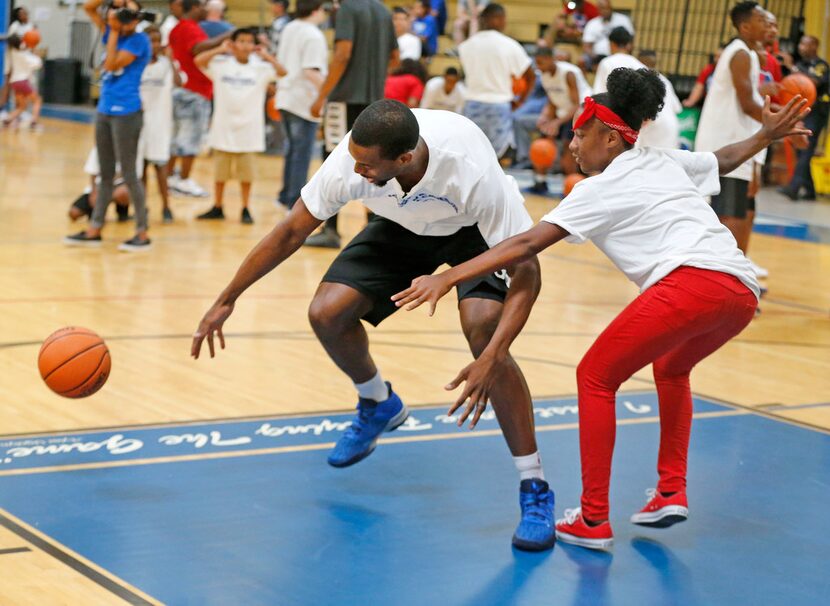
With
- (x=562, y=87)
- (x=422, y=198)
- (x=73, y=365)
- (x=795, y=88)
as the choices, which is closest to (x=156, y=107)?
(x=795, y=88)

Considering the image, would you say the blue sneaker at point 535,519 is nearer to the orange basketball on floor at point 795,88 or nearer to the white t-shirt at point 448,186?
the white t-shirt at point 448,186

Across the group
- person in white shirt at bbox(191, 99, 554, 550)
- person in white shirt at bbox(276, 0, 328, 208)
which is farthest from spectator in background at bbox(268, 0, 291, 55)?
person in white shirt at bbox(191, 99, 554, 550)

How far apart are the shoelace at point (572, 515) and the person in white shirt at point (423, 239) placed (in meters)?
0.07

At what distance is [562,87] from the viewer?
15648mm

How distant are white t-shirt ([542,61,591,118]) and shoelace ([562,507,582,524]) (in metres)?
11.5

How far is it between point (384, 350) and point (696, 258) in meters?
3.22

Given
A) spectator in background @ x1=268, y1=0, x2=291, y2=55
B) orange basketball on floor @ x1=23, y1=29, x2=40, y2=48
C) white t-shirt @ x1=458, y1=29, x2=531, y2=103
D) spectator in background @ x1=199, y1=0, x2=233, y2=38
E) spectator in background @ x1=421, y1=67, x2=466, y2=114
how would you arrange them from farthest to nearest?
orange basketball on floor @ x1=23, y1=29, x2=40, y2=48, spectator in background @ x1=268, y1=0, x2=291, y2=55, spectator in background @ x1=421, y1=67, x2=466, y2=114, spectator in background @ x1=199, y1=0, x2=233, y2=38, white t-shirt @ x1=458, y1=29, x2=531, y2=103

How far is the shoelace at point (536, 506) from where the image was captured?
174 inches

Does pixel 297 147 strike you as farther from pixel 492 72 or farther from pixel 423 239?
pixel 423 239

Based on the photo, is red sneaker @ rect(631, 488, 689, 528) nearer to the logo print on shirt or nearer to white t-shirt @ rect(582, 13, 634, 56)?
the logo print on shirt

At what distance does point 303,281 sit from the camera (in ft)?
30.0

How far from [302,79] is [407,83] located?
3.79m

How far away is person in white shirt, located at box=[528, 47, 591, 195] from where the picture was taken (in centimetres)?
1540

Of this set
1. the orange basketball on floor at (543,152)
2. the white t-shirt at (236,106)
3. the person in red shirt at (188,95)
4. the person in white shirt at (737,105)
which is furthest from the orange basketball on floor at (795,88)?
the orange basketball on floor at (543,152)
